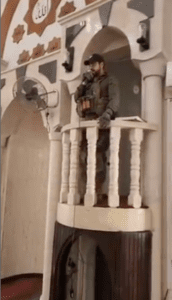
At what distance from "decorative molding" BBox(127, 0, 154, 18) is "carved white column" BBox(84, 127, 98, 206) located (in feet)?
3.90

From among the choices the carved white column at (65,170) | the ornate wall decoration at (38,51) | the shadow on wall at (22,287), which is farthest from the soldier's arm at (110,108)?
the shadow on wall at (22,287)

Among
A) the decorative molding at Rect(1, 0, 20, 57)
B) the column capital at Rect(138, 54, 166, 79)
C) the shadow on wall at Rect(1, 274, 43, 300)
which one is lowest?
the shadow on wall at Rect(1, 274, 43, 300)

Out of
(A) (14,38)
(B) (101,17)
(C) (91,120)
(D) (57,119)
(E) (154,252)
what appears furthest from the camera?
(A) (14,38)

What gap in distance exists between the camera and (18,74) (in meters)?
3.99

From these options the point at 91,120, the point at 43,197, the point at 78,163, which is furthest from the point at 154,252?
the point at 43,197

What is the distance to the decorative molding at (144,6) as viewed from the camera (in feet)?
8.49

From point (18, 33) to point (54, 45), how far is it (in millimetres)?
850

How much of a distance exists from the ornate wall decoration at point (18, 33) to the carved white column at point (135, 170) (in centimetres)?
255

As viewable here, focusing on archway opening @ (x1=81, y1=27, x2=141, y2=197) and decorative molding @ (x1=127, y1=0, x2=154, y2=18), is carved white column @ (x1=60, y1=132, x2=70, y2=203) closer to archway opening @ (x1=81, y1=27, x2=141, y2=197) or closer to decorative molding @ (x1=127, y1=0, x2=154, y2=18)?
archway opening @ (x1=81, y1=27, x2=141, y2=197)

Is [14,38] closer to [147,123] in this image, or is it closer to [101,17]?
[101,17]

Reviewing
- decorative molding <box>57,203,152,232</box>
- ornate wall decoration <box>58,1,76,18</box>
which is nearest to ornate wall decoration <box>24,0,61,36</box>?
ornate wall decoration <box>58,1,76,18</box>

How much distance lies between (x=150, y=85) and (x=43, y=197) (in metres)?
2.81

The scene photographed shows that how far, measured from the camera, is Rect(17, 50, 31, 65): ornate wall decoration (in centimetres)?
388

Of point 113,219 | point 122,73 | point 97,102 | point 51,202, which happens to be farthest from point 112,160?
point 122,73
